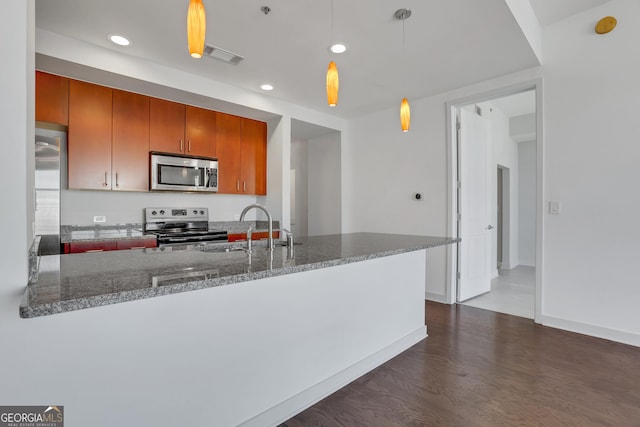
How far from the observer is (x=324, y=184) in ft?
17.4

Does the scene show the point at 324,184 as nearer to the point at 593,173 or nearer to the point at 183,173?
the point at 183,173

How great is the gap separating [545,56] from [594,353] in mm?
2700

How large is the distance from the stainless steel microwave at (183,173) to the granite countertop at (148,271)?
185 centimetres

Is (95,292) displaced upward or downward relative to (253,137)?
downward

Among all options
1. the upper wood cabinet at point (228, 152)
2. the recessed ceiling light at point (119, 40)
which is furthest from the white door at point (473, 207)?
the recessed ceiling light at point (119, 40)

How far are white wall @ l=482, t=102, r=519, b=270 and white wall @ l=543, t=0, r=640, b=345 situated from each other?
1.90 m

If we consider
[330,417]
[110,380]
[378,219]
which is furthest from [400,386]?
[378,219]

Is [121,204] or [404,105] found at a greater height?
[404,105]

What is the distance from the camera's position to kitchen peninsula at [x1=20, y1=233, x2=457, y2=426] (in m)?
1.10

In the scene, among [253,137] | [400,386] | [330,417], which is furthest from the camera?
[253,137]

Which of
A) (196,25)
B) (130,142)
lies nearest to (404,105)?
(196,25)

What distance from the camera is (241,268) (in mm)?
1341

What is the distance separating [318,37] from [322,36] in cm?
4

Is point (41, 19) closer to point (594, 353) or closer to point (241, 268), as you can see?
point (241, 268)
